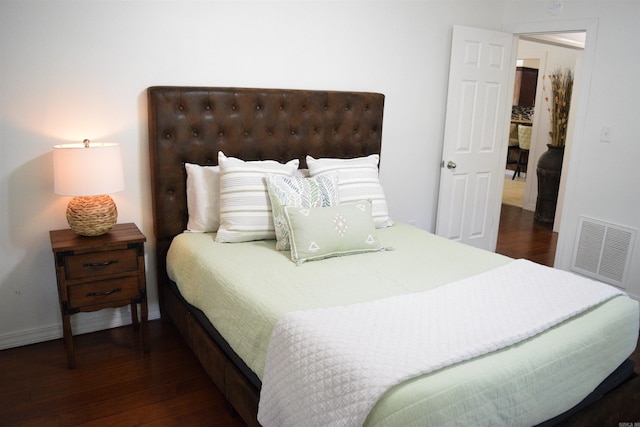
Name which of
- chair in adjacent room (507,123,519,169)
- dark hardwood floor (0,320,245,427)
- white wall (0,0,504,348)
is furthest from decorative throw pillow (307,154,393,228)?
chair in adjacent room (507,123,519,169)

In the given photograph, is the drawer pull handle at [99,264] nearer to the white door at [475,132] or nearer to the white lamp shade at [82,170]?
the white lamp shade at [82,170]

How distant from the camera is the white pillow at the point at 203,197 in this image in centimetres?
284

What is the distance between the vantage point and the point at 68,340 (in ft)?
8.15

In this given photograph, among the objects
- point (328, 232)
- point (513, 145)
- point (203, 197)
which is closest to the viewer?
point (328, 232)

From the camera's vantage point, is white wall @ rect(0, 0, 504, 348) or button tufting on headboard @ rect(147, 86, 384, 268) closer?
white wall @ rect(0, 0, 504, 348)

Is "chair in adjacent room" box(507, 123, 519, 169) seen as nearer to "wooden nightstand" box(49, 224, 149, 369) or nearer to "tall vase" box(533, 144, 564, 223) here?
"tall vase" box(533, 144, 564, 223)

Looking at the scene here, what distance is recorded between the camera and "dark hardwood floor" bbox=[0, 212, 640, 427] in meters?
2.11

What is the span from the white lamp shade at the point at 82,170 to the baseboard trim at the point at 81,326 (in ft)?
2.74

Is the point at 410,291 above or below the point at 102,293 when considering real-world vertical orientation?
above

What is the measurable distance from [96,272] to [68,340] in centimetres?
37

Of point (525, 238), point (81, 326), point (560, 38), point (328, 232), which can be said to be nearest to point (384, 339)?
point (328, 232)

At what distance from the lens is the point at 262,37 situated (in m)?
3.03

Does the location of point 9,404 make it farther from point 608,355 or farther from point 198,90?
point 608,355

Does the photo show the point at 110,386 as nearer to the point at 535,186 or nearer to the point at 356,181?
the point at 356,181
